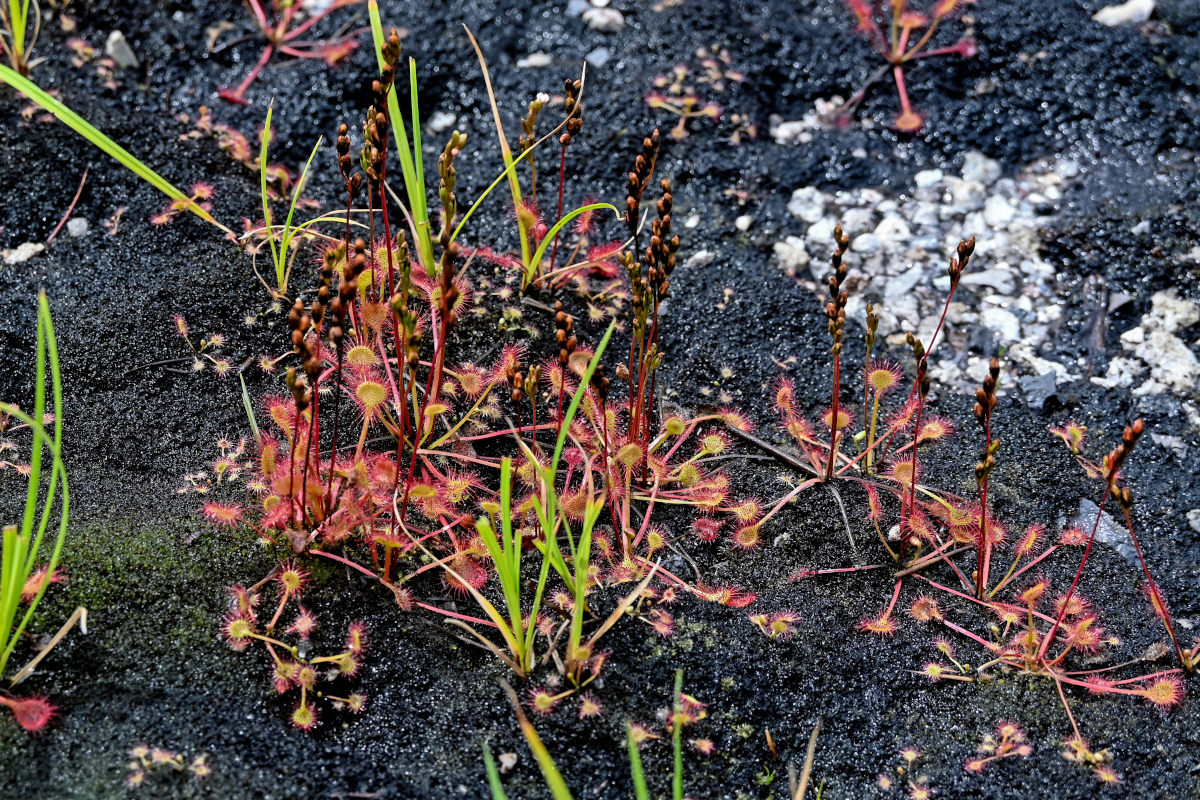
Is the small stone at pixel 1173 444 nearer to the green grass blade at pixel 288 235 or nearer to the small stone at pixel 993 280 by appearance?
the small stone at pixel 993 280

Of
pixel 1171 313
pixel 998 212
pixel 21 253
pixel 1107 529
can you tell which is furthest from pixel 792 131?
pixel 21 253

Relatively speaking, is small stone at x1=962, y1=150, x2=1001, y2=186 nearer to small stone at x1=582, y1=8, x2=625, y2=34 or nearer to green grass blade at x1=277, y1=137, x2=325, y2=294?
small stone at x1=582, y1=8, x2=625, y2=34

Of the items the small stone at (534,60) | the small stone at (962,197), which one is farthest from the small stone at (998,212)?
the small stone at (534,60)

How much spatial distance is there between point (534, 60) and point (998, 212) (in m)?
1.73

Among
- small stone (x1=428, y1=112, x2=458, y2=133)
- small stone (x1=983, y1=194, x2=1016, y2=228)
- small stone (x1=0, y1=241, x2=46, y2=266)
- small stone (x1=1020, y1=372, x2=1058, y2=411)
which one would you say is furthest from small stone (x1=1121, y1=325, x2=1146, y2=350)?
small stone (x1=0, y1=241, x2=46, y2=266)

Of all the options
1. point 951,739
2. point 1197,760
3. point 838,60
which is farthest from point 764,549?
point 838,60

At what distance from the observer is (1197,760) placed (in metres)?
2.06

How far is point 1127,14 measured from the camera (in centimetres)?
381

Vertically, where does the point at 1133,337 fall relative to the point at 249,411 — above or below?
below

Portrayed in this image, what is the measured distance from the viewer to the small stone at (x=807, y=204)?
3320mm

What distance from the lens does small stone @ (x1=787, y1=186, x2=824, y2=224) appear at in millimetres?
3320

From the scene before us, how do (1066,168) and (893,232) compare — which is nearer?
(893,232)

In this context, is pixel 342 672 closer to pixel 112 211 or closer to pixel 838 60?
pixel 112 211

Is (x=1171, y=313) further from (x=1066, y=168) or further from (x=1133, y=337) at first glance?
(x=1066, y=168)
